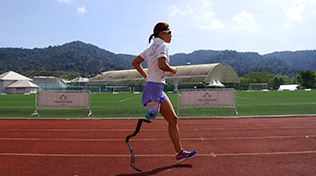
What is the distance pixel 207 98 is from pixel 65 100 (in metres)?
6.80

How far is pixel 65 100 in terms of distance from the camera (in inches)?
503

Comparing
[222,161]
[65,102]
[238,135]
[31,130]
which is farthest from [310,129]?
[65,102]

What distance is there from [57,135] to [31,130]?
143 cm

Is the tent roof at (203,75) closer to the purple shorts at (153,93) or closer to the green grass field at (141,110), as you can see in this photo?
the green grass field at (141,110)

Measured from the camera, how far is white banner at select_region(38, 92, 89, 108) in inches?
502

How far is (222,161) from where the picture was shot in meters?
4.59

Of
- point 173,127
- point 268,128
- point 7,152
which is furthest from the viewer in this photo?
point 268,128

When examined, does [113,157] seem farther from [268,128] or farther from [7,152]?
[268,128]

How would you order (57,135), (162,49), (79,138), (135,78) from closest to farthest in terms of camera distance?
(162,49) → (79,138) → (57,135) → (135,78)

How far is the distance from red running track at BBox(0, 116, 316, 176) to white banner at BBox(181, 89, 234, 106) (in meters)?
4.28

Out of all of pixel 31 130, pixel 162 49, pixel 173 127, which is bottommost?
pixel 31 130

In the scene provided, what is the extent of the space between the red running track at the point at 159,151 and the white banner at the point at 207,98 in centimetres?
428

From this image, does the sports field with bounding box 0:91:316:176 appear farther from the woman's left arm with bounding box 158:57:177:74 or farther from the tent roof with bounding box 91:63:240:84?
the tent roof with bounding box 91:63:240:84

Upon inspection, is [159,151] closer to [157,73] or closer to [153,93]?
[153,93]
